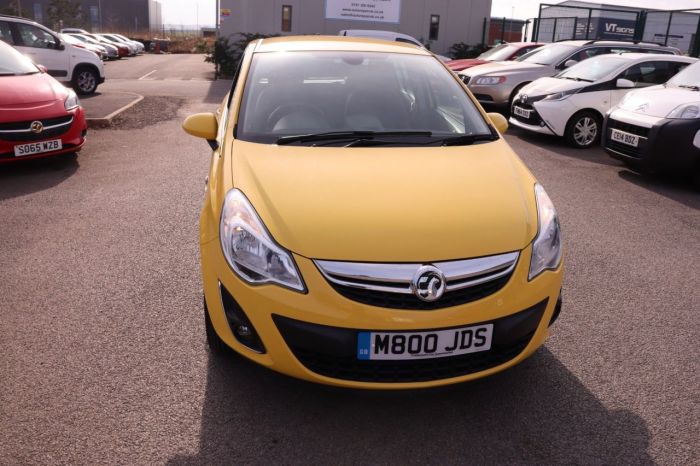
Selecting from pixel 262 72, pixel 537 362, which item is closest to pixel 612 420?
pixel 537 362

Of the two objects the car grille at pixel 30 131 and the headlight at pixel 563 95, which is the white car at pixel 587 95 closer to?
the headlight at pixel 563 95

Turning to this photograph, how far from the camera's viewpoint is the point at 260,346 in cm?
250

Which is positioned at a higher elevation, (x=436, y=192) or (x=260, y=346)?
(x=436, y=192)

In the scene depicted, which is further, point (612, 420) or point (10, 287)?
point (10, 287)

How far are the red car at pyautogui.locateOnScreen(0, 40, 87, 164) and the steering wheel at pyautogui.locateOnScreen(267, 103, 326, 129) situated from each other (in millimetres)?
4202

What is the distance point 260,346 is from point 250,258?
358 mm

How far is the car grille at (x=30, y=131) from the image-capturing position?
6379 millimetres

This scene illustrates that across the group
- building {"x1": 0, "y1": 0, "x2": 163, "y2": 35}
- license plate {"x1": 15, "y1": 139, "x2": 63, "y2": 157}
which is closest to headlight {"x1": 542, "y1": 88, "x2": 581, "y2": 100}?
license plate {"x1": 15, "y1": 139, "x2": 63, "y2": 157}

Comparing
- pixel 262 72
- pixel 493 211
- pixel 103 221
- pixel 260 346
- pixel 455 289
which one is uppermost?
pixel 262 72

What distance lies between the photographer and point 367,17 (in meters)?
25.2

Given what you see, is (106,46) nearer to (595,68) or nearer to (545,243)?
(595,68)

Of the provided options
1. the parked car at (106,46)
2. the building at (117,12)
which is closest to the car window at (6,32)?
the parked car at (106,46)

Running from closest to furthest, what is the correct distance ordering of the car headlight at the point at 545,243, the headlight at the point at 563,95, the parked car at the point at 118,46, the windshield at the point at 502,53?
the car headlight at the point at 545,243 → the headlight at the point at 563,95 → the windshield at the point at 502,53 → the parked car at the point at 118,46

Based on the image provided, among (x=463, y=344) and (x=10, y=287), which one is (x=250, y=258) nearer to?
(x=463, y=344)
